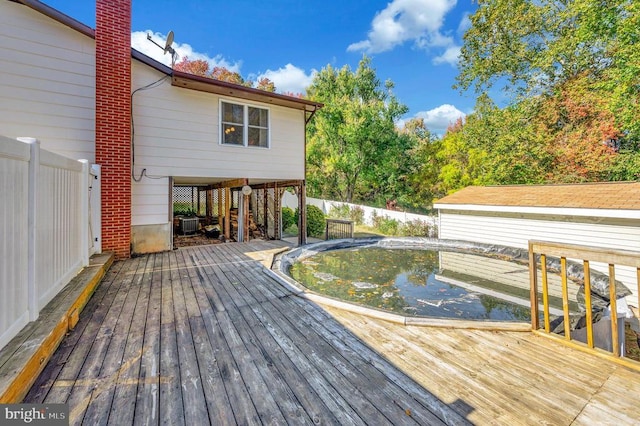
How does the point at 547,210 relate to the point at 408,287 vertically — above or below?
above

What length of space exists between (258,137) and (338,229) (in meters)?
5.05

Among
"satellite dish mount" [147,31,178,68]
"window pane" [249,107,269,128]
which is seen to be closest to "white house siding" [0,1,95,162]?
"satellite dish mount" [147,31,178,68]

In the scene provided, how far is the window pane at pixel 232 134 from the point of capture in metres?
7.94

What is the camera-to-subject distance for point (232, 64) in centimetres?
2177

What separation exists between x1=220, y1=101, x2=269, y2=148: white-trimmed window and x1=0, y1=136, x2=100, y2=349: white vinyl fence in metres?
4.76

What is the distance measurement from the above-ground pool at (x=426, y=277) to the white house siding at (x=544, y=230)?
546mm

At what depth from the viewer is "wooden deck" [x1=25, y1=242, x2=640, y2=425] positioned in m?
1.76

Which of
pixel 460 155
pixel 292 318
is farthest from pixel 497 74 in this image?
pixel 292 318

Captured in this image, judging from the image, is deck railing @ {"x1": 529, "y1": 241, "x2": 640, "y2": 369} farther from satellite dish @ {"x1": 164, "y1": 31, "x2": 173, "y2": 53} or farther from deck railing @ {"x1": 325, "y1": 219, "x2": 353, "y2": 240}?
satellite dish @ {"x1": 164, "y1": 31, "x2": 173, "y2": 53}

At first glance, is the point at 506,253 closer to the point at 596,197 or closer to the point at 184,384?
the point at 596,197

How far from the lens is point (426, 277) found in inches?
267

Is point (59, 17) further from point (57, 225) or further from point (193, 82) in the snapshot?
point (57, 225)

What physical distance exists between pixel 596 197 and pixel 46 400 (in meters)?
11.2

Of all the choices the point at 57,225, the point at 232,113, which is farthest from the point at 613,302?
the point at 232,113
